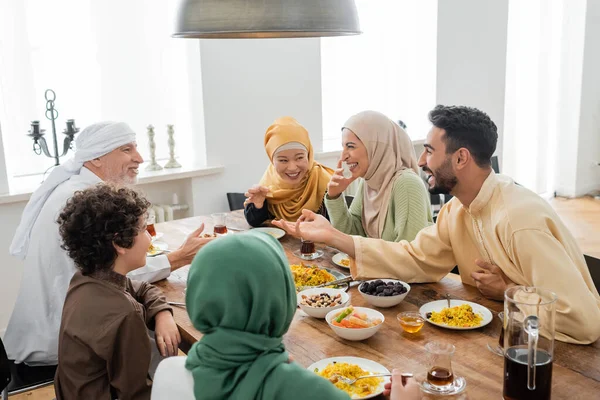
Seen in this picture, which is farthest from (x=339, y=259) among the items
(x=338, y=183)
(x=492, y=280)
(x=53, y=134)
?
(x=53, y=134)

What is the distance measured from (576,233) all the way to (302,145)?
11.4 ft

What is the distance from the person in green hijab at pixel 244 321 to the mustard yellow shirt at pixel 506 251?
896mm

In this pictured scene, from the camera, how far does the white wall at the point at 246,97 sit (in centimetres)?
441

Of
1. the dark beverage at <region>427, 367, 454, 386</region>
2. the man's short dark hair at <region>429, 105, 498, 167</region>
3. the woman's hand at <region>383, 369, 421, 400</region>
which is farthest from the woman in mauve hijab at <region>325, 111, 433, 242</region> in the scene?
the woman's hand at <region>383, 369, 421, 400</region>

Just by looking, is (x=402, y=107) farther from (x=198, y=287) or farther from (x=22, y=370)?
(x=198, y=287)

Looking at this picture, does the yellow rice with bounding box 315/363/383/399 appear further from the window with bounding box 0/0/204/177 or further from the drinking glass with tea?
the window with bounding box 0/0/204/177

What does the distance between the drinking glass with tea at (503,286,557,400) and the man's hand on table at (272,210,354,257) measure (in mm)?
860

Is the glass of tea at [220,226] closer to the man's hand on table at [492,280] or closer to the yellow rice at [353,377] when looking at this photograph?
the man's hand on table at [492,280]

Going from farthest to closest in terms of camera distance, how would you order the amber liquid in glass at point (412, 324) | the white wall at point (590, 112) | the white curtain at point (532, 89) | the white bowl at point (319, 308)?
1. the white wall at point (590, 112)
2. the white curtain at point (532, 89)
3. the white bowl at point (319, 308)
4. the amber liquid in glass at point (412, 324)

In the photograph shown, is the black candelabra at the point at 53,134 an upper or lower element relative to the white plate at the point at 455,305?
upper

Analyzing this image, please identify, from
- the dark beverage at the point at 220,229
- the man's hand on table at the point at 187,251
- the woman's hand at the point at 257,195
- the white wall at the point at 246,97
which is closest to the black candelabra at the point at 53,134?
the white wall at the point at 246,97

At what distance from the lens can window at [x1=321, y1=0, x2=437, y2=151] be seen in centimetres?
555

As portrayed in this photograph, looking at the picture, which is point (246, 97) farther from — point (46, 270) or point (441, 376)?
point (441, 376)

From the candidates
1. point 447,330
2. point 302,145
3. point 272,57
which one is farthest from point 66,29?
point 447,330
